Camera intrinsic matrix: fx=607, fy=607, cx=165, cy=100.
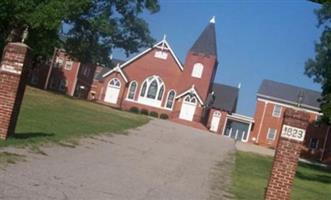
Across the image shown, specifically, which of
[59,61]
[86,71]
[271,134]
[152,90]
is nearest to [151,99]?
[152,90]

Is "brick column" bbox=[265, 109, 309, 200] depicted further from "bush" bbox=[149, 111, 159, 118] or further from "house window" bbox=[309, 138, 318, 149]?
"bush" bbox=[149, 111, 159, 118]

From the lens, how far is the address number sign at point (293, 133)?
11484mm

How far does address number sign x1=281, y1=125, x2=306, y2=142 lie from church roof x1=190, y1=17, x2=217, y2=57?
48493mm

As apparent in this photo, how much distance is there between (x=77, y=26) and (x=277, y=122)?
72.0 feet

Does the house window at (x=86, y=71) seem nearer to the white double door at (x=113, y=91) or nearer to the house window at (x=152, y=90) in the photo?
the white double door at (x=113, y=91)

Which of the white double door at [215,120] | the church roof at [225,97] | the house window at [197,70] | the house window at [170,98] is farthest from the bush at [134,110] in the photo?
the church roof at [225,97]

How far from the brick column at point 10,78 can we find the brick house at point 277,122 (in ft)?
147

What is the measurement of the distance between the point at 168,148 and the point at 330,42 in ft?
63.3

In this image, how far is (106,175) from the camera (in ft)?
40.7

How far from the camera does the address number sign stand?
11.5 m

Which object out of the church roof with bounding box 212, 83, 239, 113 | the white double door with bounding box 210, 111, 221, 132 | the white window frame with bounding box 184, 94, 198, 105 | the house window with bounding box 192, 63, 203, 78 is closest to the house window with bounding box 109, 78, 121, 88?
the white window frame with bounding box 184, 94, 198, 105

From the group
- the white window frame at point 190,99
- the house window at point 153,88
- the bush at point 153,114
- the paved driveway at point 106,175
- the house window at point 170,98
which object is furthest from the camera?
the house window at point 153,88

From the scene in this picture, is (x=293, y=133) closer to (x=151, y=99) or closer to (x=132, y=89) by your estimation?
(x=151, y=99)

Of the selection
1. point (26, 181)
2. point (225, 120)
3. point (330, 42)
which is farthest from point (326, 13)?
point (26, 181)
